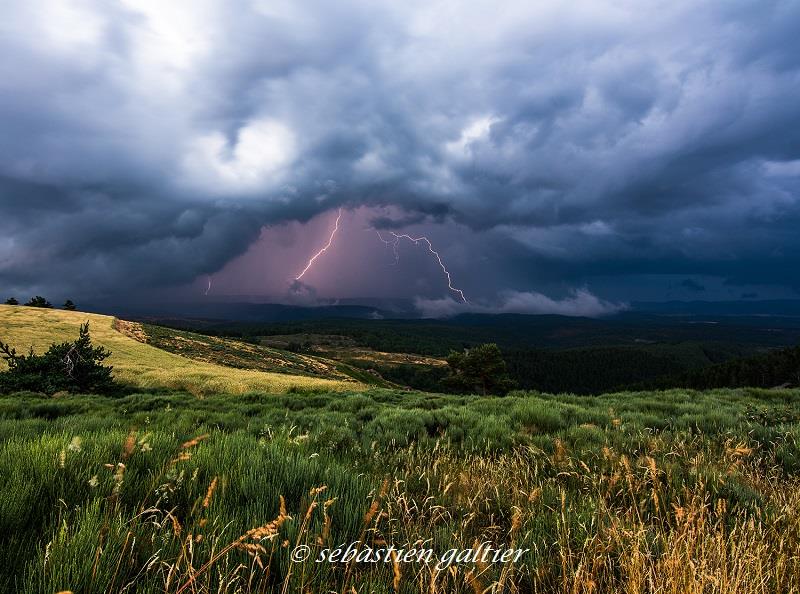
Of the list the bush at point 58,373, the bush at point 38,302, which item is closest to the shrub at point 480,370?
the bush at point 58,373

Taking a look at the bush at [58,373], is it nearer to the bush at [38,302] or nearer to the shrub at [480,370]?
the shrub at [480,370]

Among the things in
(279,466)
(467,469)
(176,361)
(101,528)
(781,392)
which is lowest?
(176,361)

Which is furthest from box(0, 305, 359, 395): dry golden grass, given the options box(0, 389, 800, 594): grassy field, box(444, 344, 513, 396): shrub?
box(0, 389, 800, 594): grassy field

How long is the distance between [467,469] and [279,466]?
8.01ft

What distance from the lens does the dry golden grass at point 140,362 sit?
28.1 meters

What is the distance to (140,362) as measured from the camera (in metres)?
37.1

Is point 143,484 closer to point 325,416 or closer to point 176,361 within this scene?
point 325,416

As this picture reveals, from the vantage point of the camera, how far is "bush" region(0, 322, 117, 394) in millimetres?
18906

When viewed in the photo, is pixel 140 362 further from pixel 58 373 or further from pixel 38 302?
pixel 38 302

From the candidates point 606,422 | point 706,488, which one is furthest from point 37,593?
point 606,422

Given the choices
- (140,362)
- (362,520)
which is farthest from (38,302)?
(362,520)

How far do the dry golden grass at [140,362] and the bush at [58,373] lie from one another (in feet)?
15.7

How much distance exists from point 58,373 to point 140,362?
60.5ft

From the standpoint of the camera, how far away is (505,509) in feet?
11.8
